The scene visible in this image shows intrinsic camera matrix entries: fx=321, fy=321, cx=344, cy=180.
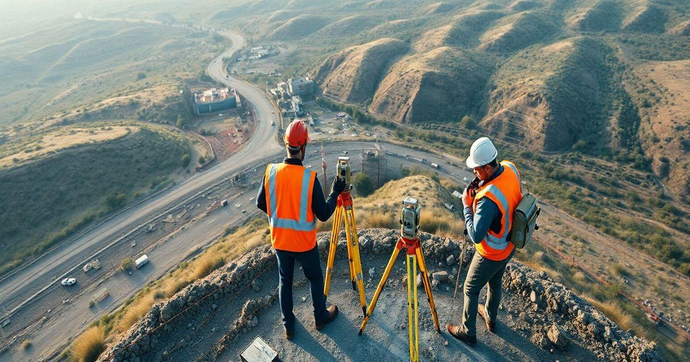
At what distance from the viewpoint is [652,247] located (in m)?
25.3

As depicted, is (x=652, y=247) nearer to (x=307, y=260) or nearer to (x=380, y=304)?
(x=380, y=304)

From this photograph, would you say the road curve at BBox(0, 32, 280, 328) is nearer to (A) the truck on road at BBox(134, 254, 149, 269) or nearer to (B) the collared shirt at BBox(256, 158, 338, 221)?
(A) the truck on road at BBox(134, 254, 149, 269)

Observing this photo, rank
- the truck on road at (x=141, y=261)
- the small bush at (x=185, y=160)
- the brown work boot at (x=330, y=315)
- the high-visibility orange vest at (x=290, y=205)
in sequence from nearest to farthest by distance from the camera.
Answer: the high-visibility orange vest at (x=290, y=205) < the brown work boot at (x=330, y=315) < the truck on road at (x=141, y=261) < the small bush at (x=185, y=160)

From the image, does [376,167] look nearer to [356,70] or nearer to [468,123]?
[468,123]

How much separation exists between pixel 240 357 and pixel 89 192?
35.3 meters

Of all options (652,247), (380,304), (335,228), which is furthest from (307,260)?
(652,247)

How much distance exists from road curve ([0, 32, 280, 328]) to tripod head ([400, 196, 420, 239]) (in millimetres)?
29482

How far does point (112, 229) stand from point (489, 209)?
3357 centimetres

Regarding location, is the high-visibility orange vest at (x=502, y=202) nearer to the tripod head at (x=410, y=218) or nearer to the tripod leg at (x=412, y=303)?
the tripod head at (x=410, y=218)

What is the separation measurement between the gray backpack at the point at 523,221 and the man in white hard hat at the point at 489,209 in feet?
0.27

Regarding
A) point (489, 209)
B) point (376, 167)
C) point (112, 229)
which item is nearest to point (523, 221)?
point (489, 209)

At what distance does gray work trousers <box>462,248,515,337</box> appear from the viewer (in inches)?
208

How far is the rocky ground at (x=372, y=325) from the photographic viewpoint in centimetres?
603

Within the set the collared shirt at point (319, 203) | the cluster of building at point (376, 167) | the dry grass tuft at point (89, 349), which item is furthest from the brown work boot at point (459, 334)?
the cluster of building at point (376, 167)
